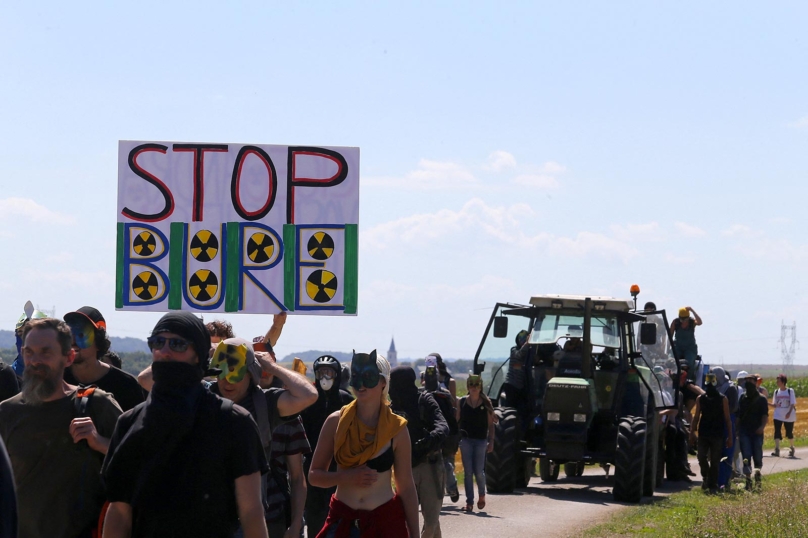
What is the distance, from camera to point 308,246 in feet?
29.2

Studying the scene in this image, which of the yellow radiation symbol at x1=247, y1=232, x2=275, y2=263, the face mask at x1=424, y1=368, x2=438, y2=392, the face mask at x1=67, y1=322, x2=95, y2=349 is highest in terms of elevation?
the yellow radiation symbol at x1=247, y1=232, x2=275, y2=263

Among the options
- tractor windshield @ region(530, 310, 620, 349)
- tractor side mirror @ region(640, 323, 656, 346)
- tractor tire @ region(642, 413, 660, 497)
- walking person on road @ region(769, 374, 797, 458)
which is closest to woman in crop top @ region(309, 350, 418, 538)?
tractor side mirror @ region(640, 323, 656, 346)

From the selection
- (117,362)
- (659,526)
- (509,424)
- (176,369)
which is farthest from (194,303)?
(509,424)

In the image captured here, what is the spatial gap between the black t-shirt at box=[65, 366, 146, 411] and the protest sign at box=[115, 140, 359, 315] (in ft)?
9.62

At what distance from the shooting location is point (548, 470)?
19234 millimetres

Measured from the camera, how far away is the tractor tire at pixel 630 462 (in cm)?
1598

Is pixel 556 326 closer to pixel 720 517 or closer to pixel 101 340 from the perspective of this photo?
pixel 720 517

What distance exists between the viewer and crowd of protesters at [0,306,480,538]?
4.03 m

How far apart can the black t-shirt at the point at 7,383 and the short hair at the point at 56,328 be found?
1.07 metres

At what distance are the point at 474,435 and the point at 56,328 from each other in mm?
10247

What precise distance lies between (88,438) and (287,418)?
1201 mm

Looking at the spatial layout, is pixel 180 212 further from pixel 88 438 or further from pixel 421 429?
pixel 88 438

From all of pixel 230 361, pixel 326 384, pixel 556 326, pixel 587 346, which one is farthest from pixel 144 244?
pixel 556 326

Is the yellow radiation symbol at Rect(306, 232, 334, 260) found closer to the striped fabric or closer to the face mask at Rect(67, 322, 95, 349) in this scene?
the striped fabric
